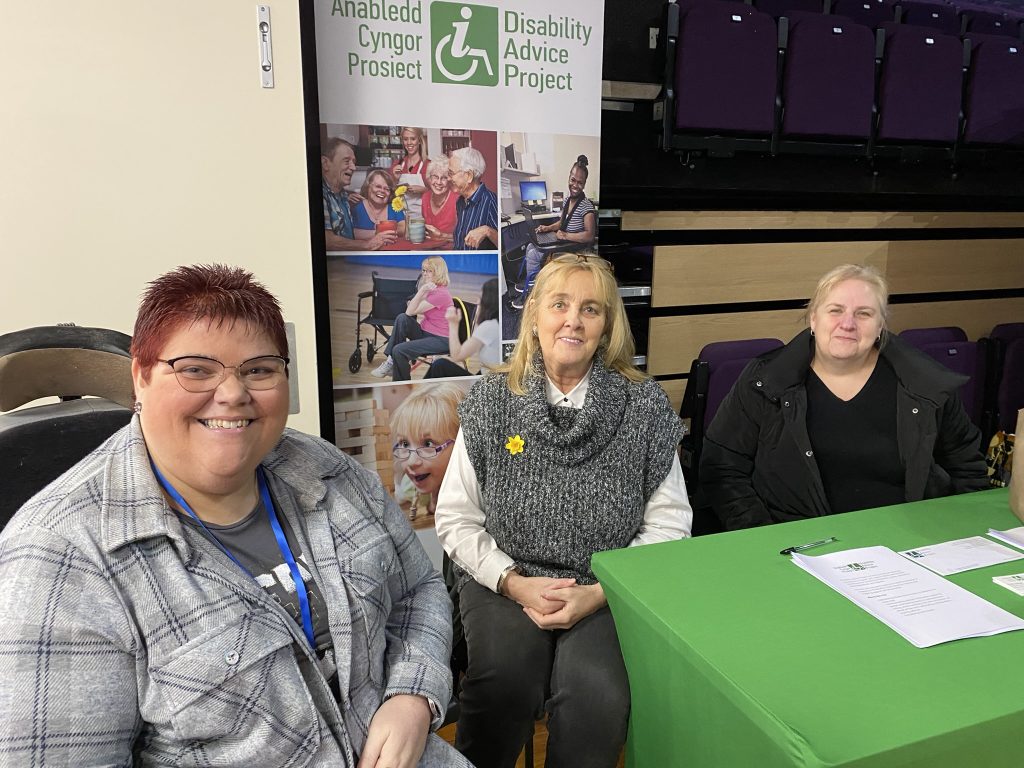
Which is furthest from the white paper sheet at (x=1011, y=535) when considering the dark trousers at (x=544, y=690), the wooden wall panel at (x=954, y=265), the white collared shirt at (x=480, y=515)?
the wooden wall panel at (x=954, y=265)

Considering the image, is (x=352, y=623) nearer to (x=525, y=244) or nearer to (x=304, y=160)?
(x=304, y=160)

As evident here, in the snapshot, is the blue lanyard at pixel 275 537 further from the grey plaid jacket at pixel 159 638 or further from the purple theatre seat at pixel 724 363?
the purple theatre seat at pixel 724 363

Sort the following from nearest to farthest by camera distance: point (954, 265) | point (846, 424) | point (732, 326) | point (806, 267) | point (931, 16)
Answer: point (846, 424) < point (732, 326) < point (806, 267) < point (954, 265) < point (931, 16)

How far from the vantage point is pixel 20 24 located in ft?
5.60

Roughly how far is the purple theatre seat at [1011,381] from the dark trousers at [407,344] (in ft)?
10.7

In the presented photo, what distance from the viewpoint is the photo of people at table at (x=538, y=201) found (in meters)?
2.42

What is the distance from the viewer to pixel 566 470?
5.49 ft

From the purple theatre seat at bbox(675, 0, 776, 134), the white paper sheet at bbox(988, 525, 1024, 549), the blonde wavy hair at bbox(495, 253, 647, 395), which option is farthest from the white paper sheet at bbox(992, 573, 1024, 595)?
the purple theatre seat at bbox(675, 0, 776, 134)

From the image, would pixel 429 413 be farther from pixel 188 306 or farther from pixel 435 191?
pixel 188 306

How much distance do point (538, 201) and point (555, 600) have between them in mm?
1481

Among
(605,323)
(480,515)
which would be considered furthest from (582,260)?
(480,515)

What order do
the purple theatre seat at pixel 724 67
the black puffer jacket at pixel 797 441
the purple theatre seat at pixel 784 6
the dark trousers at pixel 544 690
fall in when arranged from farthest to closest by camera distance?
the purple theatre seat at pixel 784 6 < the purple theatre seat at pixel 724 67 < the black puffer jacket at pixel 797 441 < the dark trousers at pixel 544 690

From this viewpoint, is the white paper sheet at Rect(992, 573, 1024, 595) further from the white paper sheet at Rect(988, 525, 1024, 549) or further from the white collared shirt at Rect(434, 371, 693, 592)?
the white collared shirt at Rect(434, 371, 693, 592)

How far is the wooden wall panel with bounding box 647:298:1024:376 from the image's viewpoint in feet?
11.9
